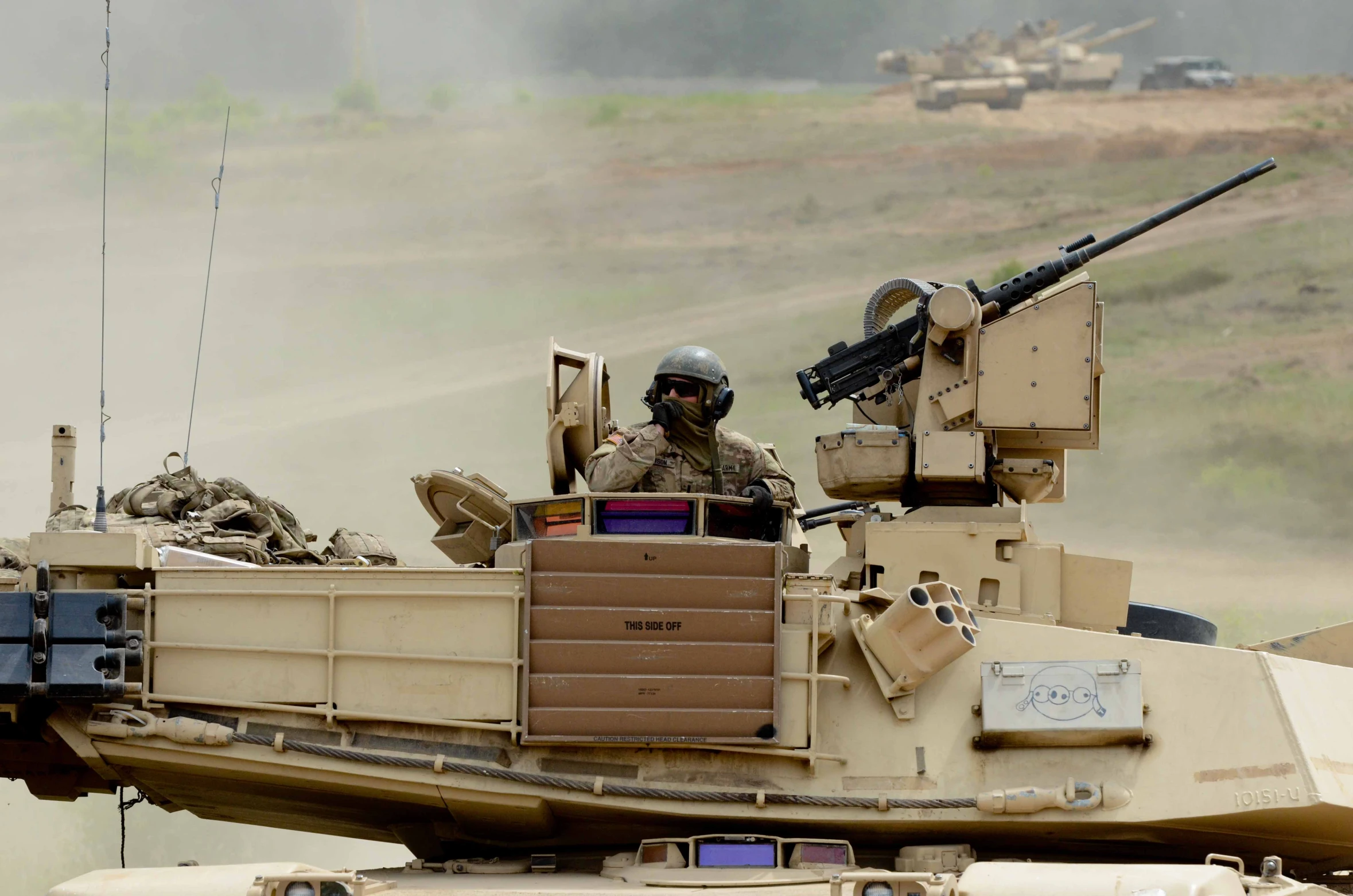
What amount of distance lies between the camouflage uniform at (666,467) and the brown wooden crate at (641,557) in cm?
121

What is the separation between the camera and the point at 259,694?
11.2m

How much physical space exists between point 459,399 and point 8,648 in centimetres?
1971

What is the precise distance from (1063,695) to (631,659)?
8.00 ft

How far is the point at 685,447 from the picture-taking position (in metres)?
12.5

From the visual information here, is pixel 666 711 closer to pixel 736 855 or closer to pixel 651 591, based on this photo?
pixel 651 591

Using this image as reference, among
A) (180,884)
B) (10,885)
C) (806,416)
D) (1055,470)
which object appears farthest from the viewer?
(806,416)

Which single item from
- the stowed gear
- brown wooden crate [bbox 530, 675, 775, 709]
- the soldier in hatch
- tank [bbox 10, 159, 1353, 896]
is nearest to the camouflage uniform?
the soldier in hatch

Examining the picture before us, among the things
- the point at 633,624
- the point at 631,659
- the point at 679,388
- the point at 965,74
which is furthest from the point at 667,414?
the point at 965,74

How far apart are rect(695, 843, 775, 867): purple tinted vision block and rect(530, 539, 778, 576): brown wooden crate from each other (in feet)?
4.99

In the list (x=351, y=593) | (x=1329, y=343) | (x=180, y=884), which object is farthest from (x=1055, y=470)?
(x=1329, y=343)

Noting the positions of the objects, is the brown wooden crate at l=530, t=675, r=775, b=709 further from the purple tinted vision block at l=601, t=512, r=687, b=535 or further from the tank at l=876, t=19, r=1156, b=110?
the tank at l=876, t=19, r=1156, b=110

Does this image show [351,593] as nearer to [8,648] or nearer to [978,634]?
[8,648]

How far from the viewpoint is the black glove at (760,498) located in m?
11.7

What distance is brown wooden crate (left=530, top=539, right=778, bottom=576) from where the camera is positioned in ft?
35.8
